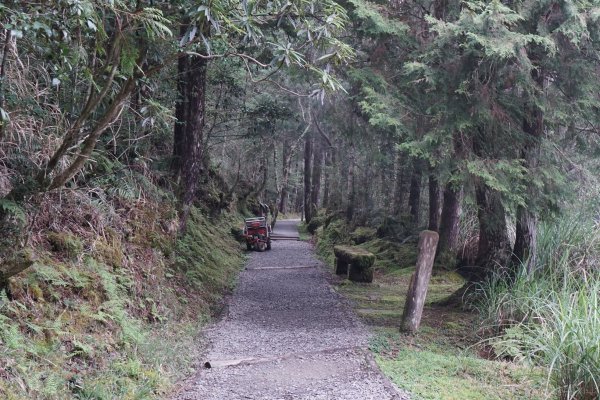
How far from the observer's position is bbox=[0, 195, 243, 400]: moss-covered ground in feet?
14.5

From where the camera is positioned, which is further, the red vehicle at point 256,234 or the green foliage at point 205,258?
the red vehicle at point 256,234

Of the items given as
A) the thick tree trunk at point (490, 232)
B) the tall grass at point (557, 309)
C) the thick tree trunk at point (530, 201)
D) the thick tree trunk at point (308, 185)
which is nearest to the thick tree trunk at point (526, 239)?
the thick tree trunk at point (530, 201)

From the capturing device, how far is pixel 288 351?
7.05 meters

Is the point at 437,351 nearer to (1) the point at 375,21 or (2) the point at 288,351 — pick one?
(2) the point at 288,351

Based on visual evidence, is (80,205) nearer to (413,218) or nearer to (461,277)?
(461,277)

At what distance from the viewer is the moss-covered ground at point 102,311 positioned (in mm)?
4418

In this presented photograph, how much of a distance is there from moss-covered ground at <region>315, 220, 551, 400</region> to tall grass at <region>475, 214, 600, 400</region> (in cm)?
27

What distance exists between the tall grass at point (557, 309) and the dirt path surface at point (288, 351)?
166cm

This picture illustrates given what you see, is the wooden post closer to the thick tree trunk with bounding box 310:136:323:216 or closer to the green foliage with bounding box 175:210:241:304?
the green foliage with bounding box 175:210:241:304

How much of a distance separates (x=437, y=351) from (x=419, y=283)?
42.7 inches

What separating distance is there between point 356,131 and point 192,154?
4109 millimetres

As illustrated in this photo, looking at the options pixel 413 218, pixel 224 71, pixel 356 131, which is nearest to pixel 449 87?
pixel 356 131

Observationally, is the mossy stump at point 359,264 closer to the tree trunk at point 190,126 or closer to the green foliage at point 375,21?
the tree trunk at point 190,126

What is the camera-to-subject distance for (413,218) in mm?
18797
